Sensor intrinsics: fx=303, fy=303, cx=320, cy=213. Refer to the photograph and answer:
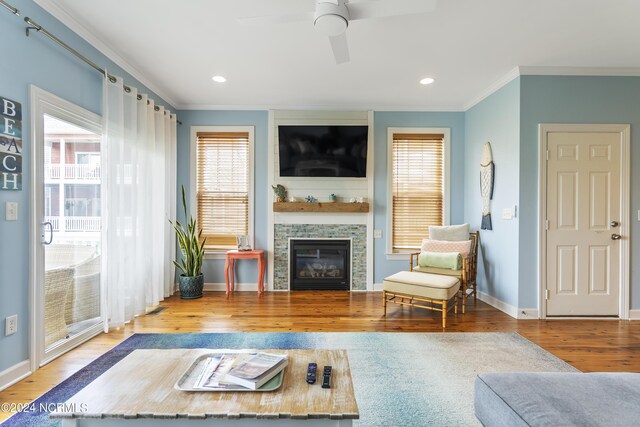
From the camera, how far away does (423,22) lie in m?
2.50

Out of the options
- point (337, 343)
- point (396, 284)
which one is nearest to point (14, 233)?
point (337, 343)

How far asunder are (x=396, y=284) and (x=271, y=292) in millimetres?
1918

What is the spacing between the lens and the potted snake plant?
404 centimetres

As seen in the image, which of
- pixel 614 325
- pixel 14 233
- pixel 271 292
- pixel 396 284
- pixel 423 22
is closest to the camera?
pixel 14 233

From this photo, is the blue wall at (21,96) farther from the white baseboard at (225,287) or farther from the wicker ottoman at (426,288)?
the wicker ottoman at (426,288)

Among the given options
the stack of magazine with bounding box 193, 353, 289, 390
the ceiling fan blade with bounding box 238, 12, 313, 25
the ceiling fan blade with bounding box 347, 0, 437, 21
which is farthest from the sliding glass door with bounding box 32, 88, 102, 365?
the ceiling fan blade with bounding box 347, 0, 437, 21

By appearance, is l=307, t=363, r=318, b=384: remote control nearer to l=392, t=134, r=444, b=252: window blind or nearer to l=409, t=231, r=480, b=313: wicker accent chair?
l=409, t=231, r=480, b=313: wicker accent chair

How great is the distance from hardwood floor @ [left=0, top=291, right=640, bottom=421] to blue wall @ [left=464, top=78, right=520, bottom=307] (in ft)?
1.29

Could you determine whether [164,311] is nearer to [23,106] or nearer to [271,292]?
[271,292]

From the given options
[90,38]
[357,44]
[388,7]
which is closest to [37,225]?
[90,38]

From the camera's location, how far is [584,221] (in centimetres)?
331

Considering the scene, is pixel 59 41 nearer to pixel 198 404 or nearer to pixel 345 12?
pixel 345 12

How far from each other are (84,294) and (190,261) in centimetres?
135

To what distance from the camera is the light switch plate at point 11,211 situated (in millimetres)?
2021
